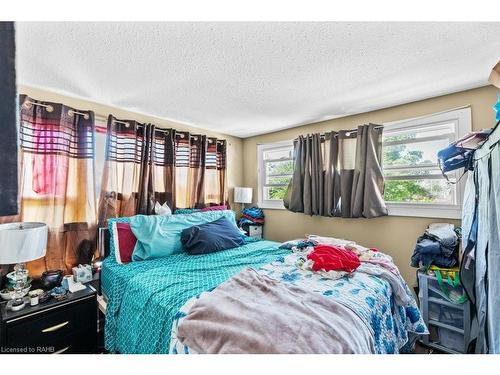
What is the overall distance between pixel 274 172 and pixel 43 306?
2.96 m

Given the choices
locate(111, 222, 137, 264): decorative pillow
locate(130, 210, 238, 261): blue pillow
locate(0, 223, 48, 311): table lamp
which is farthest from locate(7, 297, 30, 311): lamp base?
locate(130, 210, 238, 261): blue pillow

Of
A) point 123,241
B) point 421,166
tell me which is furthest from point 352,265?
point 123,241

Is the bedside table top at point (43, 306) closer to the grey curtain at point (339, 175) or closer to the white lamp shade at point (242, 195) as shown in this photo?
the white lamp shade at point (242, 195)

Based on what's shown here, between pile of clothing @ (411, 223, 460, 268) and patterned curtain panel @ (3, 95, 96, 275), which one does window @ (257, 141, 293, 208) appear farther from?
patterned curtain panel @ (3, 95, 96, 275)

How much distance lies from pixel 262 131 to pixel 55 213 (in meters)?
2.71

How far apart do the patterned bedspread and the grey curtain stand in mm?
1136

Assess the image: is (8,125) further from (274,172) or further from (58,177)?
(274,172)

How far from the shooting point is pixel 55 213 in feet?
6.74

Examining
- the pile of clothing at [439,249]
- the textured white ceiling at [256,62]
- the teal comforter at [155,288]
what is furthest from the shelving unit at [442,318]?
the textured white ceiling at [256,62]

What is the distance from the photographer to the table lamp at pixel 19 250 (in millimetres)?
1474

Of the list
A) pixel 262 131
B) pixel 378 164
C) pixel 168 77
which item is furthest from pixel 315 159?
pixel 168 77

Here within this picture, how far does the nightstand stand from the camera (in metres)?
1.42

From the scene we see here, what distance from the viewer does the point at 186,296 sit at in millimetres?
1337
